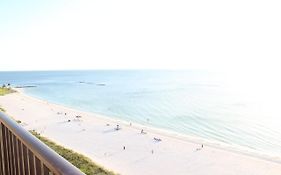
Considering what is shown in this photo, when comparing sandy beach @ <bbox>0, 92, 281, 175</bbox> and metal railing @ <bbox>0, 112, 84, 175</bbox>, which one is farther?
sandy beach @ <bbox>0, 92, 281, 175</bbox>

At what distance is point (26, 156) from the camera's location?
182 cm

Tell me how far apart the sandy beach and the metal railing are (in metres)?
16.7

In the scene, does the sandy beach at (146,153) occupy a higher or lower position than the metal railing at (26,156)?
lower

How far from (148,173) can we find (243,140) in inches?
697

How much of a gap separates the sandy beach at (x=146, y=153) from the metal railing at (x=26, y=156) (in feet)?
54.8

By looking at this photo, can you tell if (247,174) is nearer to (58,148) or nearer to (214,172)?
(214,172)

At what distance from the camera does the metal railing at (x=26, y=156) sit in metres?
1.28

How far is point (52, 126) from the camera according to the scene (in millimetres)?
33031

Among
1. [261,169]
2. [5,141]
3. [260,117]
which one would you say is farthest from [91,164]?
[260,117]

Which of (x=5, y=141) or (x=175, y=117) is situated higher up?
(x=5, y=141)

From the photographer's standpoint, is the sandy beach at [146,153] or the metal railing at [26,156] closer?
the metal railing at [26,156]

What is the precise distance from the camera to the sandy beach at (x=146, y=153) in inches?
786

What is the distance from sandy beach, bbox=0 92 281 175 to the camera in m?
20.0

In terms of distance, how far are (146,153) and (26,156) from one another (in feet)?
71.9
